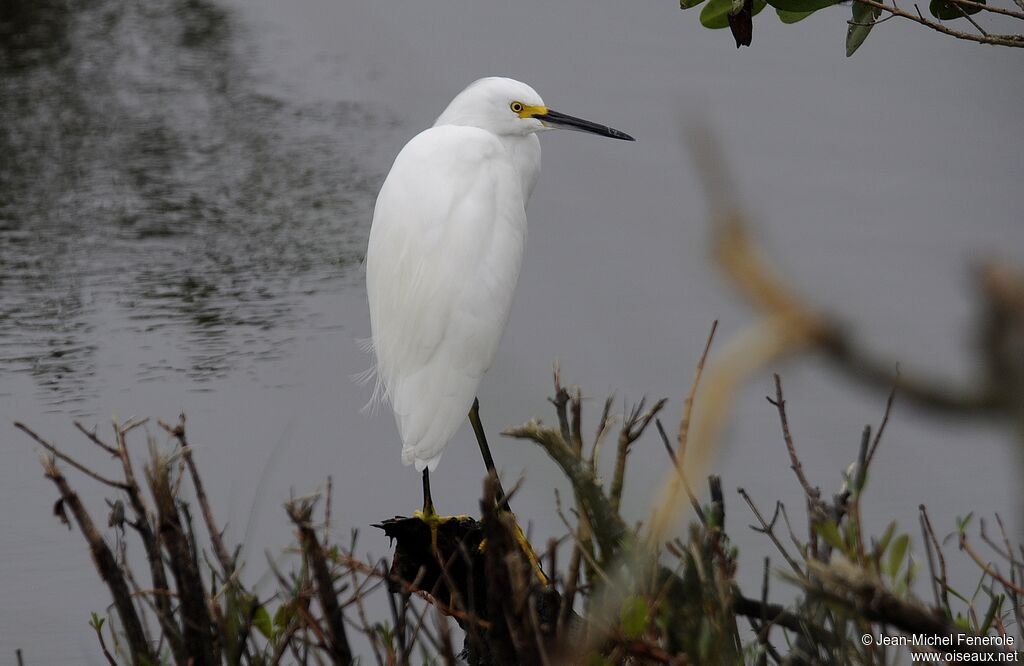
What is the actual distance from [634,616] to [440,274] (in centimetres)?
123

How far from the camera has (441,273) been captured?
1.96 m

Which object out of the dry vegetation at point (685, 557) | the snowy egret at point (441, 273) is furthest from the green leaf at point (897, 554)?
the snowy egret at point (441, 273)

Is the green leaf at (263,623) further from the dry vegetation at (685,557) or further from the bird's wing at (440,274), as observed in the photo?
the bird's wing at (440,274)

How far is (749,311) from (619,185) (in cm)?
8

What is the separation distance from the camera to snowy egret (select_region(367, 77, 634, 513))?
6.44 ft

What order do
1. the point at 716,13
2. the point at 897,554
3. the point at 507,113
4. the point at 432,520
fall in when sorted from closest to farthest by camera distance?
the point at 897,554 → the point at 716,13 → the point at 432,520 → the point at 507,113

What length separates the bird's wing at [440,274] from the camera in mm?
1964

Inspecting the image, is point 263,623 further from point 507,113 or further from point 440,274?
point 507,113

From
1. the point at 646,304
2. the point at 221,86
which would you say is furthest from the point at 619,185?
the point at 221,86

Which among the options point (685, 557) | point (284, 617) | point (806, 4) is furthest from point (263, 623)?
point (806, 4)

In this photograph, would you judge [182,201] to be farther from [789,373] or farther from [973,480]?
[789,373]

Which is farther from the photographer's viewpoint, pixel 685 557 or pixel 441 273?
pixel 441 273

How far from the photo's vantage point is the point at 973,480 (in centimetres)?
210

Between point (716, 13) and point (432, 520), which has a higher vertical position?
point (716, 13)
